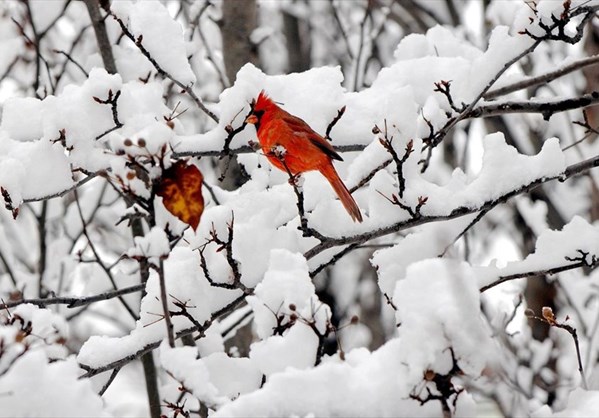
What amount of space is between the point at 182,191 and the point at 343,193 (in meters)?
1.14

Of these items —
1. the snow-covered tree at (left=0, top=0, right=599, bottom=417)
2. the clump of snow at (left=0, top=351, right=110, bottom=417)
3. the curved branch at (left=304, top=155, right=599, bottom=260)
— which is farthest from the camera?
the curved branch at (left=304, top=155, right=599, bottom=260)

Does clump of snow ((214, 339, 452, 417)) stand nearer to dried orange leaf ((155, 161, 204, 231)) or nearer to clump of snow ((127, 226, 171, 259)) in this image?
clump of snow ((127, 226, 171, 259))

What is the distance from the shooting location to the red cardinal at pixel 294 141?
3.04 meters

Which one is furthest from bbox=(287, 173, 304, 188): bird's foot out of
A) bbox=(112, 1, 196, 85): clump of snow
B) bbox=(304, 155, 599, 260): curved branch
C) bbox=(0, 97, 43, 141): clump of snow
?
bbox=(0, 97, 43, 141): clump of snow

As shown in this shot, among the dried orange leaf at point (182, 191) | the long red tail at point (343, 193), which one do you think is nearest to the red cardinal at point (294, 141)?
the long red tail at point (343, 193)

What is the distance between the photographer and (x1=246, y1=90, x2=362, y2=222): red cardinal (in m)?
3.04

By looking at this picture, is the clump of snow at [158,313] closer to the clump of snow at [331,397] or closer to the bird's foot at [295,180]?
the bird's foot at [295,180]

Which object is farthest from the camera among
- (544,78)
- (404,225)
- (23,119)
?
(544,78)

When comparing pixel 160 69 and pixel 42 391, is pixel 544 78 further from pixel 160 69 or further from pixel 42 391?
pixel 42 391

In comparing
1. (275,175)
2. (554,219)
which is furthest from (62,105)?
(554,219)

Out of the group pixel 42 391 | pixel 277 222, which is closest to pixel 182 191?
pixel 42 391

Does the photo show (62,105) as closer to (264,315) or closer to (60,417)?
(264,315)

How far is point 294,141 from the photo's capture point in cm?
306

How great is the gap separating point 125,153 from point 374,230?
1159 mm
